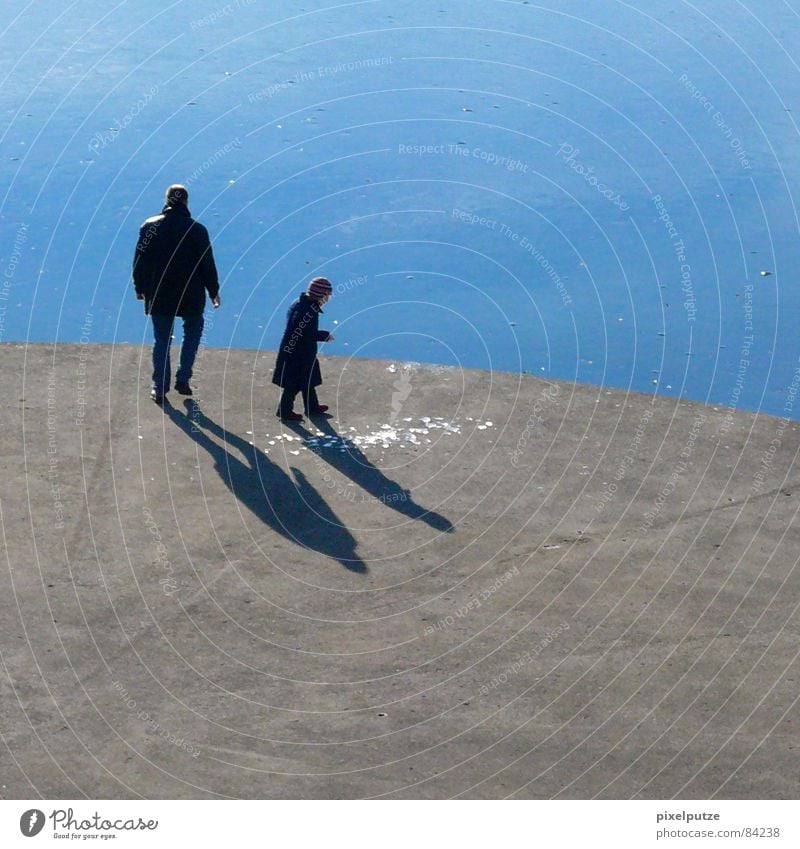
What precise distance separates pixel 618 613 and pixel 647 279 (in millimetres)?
6187

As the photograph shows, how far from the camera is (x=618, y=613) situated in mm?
8141

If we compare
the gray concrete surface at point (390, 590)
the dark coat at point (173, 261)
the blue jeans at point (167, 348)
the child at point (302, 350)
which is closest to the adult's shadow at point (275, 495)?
the gray concrete surface at point (390, 590)

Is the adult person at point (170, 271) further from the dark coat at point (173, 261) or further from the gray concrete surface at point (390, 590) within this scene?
the gray concrete surface at point (390, 590)

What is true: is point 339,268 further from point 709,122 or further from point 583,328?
point 709,122

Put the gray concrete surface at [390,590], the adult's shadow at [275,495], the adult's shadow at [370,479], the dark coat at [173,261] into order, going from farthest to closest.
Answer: the dark coat at [173,261] < the adult's shadow at [370,479] < the adult's shadow at [275,495] < the gray concrete surface at [390,590]

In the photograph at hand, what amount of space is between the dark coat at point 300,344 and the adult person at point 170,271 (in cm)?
61

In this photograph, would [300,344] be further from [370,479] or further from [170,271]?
[370,479]

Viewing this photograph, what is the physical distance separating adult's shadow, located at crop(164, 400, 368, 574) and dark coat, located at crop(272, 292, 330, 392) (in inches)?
26.2

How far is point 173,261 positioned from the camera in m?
10.7

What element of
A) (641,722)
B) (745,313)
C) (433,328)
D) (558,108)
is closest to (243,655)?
(641,722)

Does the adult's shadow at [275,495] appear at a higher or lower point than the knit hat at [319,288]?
lower

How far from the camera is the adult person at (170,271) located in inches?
422

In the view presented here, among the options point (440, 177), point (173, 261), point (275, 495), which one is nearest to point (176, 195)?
point (173, 261)

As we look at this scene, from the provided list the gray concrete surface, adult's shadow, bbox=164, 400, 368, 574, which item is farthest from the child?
adult's shadow, bbox=164, 400, 368, 574
